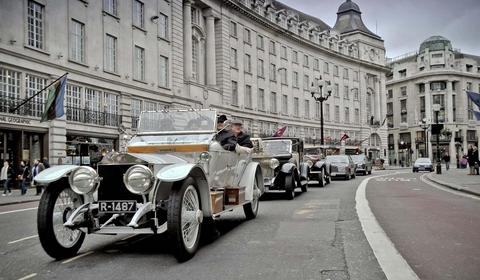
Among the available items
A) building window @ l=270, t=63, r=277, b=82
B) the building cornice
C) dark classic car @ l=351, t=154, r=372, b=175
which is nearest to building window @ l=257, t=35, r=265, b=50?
the building cornice

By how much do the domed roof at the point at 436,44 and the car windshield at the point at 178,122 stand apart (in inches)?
3983

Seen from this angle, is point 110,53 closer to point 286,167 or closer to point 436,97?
point 286,167

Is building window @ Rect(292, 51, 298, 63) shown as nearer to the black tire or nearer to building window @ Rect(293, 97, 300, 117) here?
building window @ Rect(293, 97, 300, 117)

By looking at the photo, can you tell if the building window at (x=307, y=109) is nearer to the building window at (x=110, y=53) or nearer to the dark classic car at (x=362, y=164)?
the dark classic car at (x=362, y=164)

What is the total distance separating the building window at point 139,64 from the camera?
33.6m

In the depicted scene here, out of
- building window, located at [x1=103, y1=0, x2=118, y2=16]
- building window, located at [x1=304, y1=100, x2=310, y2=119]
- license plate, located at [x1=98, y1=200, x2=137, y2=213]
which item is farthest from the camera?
building window, located at [x1=304, y1=100, x2=310, y2=119]

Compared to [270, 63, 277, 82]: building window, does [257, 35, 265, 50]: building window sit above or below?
above

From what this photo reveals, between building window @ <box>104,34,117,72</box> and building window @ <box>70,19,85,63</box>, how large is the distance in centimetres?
207

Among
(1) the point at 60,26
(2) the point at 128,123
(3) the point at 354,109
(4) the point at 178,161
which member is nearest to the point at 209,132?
(4) the point at 178,161

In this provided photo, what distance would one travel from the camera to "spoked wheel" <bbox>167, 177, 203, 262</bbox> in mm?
5590

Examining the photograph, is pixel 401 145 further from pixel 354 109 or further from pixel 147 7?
pixel 147 7

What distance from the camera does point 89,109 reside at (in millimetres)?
29000

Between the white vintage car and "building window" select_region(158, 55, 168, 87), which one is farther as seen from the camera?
"building window" select_region(158, 55, 168, 87)

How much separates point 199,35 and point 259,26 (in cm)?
1142
